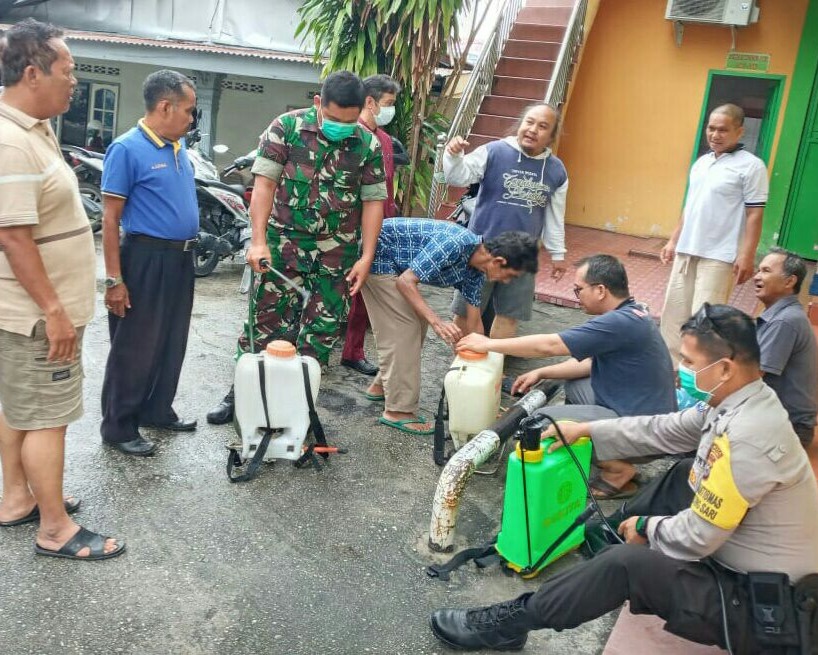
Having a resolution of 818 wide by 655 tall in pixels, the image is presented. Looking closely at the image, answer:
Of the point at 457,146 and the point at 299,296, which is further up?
the point at 457,146

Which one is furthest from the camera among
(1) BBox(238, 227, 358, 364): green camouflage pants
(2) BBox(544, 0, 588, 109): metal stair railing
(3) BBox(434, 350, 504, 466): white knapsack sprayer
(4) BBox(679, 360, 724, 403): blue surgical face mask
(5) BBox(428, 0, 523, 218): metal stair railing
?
(2) BBox(544, 0, 588, 109): metal stair railing

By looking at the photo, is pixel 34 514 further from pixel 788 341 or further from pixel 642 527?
pixel 788 341

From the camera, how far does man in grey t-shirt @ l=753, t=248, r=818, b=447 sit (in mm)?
3752

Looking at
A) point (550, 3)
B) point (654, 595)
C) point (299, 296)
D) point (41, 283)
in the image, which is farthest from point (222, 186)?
point (654, 595)

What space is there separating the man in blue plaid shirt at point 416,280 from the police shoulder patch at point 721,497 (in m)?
1.82

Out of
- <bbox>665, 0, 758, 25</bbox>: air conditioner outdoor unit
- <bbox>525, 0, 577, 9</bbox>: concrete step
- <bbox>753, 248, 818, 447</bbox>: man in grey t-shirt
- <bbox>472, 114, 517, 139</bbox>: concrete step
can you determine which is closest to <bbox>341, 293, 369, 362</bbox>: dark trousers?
<bbox>753, 248, 818, 447</bbox>: man in grey t-shirt

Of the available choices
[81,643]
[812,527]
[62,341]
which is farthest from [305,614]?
[812,527]

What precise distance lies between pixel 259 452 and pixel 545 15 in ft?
26.9

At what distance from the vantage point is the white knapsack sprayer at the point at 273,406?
3.58 m

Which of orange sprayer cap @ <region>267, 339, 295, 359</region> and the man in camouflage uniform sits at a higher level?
the man in camouflage uniform

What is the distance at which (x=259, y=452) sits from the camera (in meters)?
3.66

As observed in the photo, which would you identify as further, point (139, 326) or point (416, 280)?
point (416, 280)

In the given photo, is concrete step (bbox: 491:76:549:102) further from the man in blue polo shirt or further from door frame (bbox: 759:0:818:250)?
the man in blue polo shirt

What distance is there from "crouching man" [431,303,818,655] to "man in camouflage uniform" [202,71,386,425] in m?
2.06
